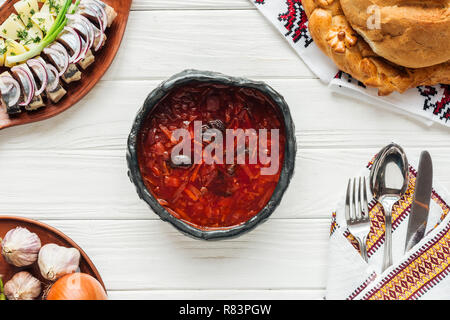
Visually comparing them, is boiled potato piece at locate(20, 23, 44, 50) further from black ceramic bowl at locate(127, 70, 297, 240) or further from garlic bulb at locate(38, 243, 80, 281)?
garlic bulb at locate(38, 243, 80, 281)

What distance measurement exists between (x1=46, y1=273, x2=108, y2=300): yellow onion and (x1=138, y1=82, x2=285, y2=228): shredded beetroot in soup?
35cm

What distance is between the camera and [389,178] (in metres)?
1.52

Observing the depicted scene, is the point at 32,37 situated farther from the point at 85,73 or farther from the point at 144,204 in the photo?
the point at 144,204

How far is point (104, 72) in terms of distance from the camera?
152cm

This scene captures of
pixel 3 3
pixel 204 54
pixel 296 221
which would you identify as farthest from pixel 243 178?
pixel 3 3

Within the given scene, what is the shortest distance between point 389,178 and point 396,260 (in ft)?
0.85

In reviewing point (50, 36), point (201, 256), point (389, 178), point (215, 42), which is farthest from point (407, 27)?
point (50, 36)

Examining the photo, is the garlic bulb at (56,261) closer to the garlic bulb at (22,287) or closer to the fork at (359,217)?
the garlic bulb at (22,287)

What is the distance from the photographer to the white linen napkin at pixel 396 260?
1.48 meters

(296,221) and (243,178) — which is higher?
(243,178)

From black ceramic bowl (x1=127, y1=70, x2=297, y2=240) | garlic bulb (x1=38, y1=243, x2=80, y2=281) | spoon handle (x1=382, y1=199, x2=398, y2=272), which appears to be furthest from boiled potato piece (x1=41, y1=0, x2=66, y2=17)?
spoon handle (x1=382, y1=199, x2=398, y2=272)

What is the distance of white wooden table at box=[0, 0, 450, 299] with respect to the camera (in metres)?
1.54
